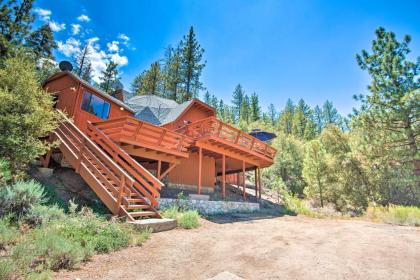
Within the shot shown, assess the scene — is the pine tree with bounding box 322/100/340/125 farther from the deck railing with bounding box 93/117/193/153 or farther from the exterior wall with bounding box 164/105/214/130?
the deck railing with bounding box 93/117/193/153

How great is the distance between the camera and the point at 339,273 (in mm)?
3879

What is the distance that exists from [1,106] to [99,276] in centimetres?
604

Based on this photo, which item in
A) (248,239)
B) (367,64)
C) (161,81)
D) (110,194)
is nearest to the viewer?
(248,239)

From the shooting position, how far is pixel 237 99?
65875 millimetres

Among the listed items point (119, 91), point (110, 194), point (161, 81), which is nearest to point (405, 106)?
point (110, 194)

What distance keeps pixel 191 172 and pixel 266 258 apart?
10.2 metres

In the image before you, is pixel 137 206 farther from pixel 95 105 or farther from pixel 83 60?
pixel 83 60

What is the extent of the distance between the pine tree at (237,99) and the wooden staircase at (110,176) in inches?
2216

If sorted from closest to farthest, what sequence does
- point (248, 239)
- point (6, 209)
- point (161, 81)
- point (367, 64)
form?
1. point (6, 209)
2. point (248, 239)
3. point (367, 64)
4. point (161, 81)

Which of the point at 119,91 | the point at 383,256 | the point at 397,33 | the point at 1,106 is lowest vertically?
the point at 383,256

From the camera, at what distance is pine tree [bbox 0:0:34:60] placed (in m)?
15.5

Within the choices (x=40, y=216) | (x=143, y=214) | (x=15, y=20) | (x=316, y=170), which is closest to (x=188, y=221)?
(x=143, y=214)

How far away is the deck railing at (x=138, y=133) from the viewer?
9.60m

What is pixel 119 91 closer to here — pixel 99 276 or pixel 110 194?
pixel 110 194
